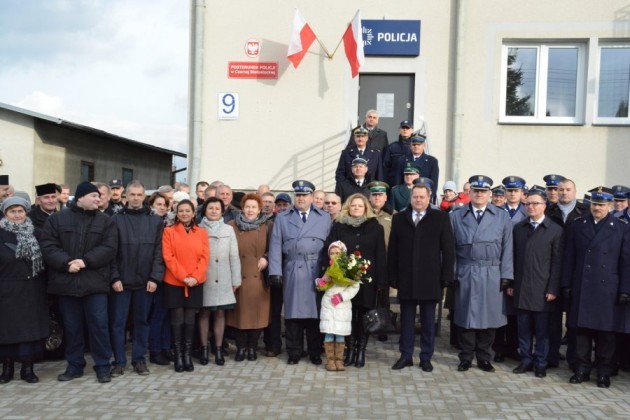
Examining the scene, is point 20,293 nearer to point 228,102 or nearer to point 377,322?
point 377,322

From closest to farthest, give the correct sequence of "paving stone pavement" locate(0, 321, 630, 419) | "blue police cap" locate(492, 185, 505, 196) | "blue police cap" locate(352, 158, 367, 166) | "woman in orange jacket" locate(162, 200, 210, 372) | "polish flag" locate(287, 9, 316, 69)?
"paving stone pavement" locate(0, 321, 630, 419) < "woman in orange jacket" locate(162, 200, 210, 372) < "blue police cap" locate(492, 185, 505, 196) < "blue police cap" locate(352, 158, 367, 166) < "polish flag" locate(287, 9, 316, 69)

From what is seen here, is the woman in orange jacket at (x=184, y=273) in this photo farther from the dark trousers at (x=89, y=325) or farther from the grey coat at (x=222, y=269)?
the dark trousers at (x=89, y=325)

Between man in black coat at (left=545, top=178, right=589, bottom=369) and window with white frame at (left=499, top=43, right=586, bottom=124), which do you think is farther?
window with white frame at (left=499, top=43, right=586, bottom=124)

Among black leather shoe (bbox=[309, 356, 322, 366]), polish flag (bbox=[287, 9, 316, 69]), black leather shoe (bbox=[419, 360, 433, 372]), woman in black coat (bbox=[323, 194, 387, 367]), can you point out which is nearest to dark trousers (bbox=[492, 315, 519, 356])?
black leather shoe (bbox=[419, 360, 433, 372])

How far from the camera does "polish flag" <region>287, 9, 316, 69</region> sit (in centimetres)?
1150

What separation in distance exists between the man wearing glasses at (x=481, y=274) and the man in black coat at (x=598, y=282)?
0.68 m

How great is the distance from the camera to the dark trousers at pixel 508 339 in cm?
760

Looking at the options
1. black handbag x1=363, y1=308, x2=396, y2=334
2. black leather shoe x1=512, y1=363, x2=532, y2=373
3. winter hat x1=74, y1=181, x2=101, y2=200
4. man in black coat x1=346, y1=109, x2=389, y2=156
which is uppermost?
man in black coat x1=346, y1=109, x2=389, y2=156

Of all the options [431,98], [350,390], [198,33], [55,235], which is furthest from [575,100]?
[55,235]

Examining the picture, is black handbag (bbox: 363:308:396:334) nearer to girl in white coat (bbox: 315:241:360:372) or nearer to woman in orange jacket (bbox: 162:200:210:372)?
girl in white coat (bbox: 315:241:360:372)

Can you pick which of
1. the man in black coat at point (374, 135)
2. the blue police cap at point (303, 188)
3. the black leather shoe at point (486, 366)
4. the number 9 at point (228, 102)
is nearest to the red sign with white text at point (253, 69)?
the number 9 at point (228, 102)

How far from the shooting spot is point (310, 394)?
240 inches

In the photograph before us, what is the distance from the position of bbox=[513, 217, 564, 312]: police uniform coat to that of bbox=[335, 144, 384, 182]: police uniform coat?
2933 millimetres

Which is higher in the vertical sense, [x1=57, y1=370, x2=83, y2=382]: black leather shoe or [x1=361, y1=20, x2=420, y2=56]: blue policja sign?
[x1=361, y1=20, x2=420, y2=56]: blue policja sign
